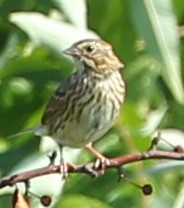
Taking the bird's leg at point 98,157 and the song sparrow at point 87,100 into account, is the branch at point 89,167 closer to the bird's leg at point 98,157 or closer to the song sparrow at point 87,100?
the bird's leg at point 98,157

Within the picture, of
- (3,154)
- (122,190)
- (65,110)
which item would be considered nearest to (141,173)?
(122,190)

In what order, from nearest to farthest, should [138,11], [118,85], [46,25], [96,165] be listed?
[96,165] < [138,11] < [46,25] < [118,85]

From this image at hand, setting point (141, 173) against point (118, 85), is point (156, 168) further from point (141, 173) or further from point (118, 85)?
point (118, 85)

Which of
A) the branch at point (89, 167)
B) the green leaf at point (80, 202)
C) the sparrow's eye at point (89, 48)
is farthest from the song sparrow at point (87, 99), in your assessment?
the branch at point (89, 167)

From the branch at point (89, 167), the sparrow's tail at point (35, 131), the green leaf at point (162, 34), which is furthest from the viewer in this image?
the sparrow's tail at point (35, 131)

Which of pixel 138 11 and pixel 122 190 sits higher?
pixel 138 11

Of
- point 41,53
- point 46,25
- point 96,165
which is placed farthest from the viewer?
point 41,53
